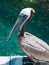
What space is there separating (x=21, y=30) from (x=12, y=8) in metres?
8.48

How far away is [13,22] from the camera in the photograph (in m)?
10.3

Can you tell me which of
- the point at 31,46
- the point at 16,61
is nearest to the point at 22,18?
the point at 31,46

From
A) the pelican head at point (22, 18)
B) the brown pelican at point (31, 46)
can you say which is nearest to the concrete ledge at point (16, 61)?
the brown pelican at point (31, 46)

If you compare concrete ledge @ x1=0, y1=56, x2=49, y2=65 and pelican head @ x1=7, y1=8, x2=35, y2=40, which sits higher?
pelican head @ x1=7, y1=8, x2=35, y2=40

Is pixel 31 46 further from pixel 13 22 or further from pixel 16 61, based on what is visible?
pixel 13 22

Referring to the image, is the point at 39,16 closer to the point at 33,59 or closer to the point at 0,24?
the point at 0,24

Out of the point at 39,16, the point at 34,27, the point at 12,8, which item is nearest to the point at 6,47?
the point at 34,27

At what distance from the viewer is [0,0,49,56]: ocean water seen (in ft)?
25.1

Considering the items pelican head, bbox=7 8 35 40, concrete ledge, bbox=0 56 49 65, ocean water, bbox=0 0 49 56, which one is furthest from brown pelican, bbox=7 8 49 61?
ocean water, bbox=0 0 49 56

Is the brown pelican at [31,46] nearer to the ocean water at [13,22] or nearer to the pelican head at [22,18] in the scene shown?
the pelican head at [22,18]

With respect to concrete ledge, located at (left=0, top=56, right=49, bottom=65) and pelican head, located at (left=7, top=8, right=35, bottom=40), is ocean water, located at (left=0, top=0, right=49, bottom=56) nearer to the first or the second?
concrete ledge, located at (left=0, top=56, right=49, bottom=65)

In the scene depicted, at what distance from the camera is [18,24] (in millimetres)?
4441

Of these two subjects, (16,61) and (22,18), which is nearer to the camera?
(22,18)

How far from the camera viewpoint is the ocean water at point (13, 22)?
→ 7.65 meters
